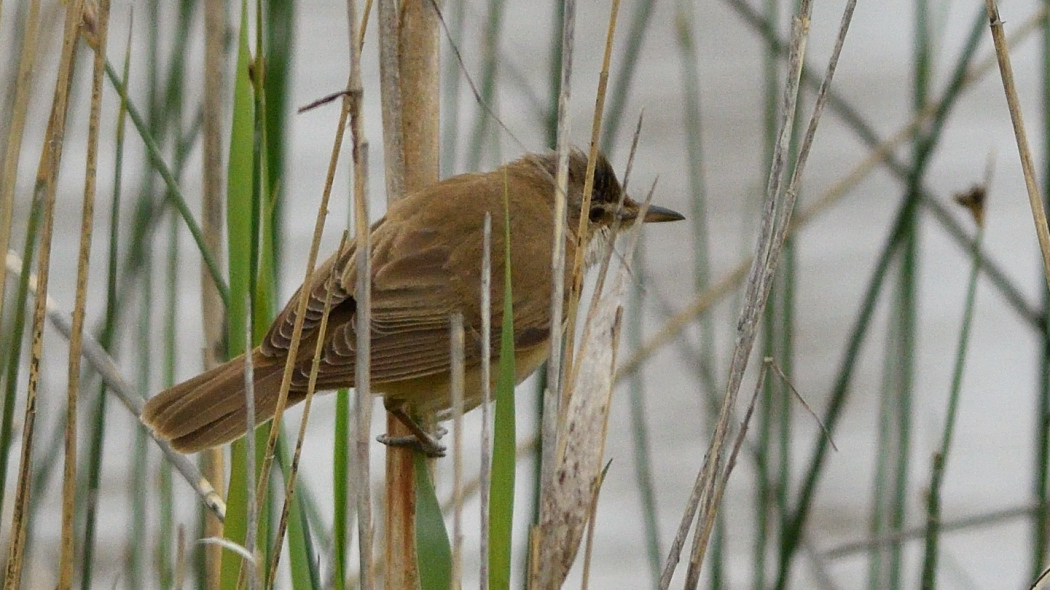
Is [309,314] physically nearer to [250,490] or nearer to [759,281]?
[250,490]

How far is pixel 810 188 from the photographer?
21.0ft

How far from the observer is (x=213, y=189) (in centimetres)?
304

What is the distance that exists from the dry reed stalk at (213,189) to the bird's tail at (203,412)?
0.65ft

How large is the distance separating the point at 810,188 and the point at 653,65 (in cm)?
132

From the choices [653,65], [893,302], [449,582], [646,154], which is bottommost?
[449,582]

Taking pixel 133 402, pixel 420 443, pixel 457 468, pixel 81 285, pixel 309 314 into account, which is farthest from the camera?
pixel 309 314

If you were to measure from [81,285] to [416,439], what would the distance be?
0.81 m

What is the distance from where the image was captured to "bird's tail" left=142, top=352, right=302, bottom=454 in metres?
2.75

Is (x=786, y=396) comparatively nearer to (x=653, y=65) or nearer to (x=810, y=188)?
(x=810, y=188)

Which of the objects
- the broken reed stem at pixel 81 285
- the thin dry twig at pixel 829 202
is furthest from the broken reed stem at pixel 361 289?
the thin dry twig at pixel 829 202

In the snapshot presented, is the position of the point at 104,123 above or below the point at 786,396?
above

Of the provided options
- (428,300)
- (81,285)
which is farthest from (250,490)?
(428,300)

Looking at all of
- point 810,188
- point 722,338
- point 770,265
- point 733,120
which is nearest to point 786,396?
point 770,265

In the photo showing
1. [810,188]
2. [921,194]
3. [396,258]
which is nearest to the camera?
[921,194]
